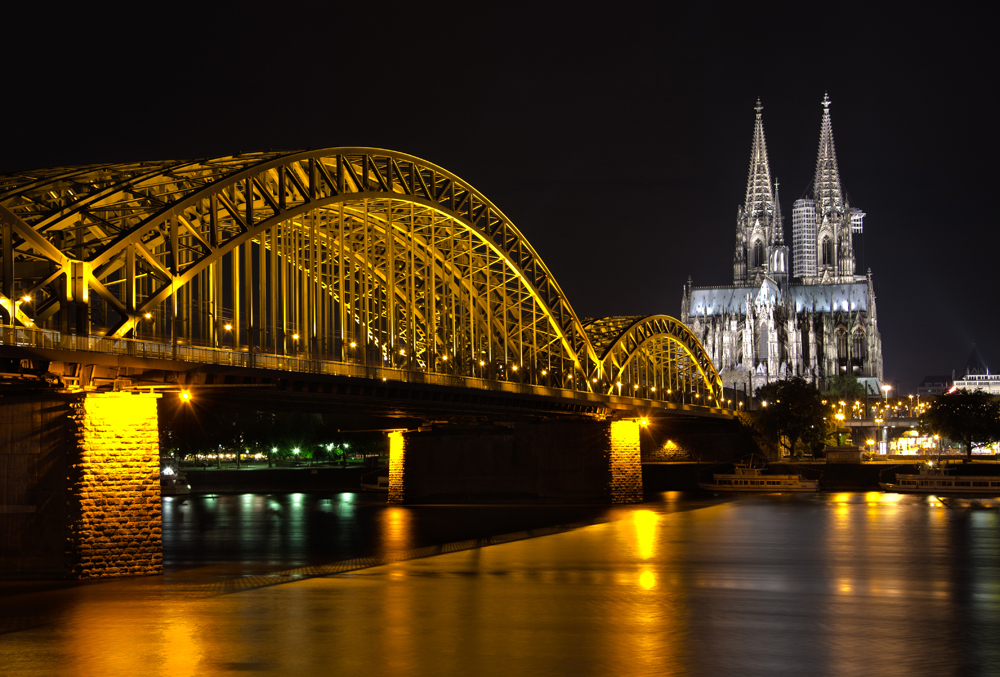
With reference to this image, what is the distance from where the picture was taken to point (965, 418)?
4820 inches

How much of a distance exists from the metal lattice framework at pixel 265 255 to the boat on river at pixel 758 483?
1690 centimetres

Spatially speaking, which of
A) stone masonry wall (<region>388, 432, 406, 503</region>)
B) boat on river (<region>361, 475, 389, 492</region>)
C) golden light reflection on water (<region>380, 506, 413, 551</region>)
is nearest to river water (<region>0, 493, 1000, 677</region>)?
golden light reflection on water (<region>380, 506, 413, 551</region>)

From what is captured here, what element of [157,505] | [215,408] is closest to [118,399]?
[157,505]

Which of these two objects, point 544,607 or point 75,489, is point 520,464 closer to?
point 75,489

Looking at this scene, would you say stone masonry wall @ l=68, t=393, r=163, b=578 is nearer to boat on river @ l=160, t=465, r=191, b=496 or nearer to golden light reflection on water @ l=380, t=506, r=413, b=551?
golden light reflection on water @ l=380, t=506, r=413, b=551

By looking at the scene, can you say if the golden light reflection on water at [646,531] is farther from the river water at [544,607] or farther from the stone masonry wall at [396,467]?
the stone masonry wall at [396,467]

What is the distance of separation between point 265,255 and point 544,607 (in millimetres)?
29784

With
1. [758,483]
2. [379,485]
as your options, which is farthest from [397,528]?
[758,483]

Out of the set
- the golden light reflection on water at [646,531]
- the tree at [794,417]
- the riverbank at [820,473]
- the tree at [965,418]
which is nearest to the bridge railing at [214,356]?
the golden light reflection on water at [646,531]

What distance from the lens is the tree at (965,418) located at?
402ft

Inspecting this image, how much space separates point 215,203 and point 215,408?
769 inches

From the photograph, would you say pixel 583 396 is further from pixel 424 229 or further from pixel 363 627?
pixel 363 627

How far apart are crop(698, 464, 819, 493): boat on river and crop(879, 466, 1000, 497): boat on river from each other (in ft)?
25.6

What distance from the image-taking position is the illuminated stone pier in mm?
83000
